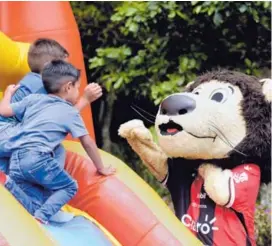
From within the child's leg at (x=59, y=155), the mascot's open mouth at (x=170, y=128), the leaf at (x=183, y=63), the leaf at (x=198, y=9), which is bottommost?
the leaf at (x=183, y=63)

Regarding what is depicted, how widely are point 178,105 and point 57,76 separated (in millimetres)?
454

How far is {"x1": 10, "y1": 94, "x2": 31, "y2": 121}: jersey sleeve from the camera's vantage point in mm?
2453

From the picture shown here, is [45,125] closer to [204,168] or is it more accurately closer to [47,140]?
[47,140]

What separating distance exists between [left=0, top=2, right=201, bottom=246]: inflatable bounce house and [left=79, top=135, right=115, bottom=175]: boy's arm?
0.03m

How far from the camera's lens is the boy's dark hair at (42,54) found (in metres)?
2.63

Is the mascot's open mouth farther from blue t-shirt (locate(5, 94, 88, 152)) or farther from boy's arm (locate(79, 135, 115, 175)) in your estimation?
blue t-shirt (locate(5, 94, 88, 152))

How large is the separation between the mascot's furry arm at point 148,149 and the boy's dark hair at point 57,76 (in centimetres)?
40

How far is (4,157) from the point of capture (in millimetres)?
2453

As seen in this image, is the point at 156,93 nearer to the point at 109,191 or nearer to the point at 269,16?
the point at 269,16

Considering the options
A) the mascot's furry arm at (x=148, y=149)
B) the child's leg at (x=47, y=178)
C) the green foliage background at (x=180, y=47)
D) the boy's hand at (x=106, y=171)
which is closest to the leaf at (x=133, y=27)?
the green foliage background at (x=180, y=47)

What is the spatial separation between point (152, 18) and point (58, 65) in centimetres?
167

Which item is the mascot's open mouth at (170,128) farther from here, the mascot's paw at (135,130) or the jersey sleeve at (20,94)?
the jersey sleeve at (20,94)

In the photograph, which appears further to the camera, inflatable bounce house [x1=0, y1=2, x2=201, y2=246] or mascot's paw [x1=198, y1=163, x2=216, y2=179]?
mascot's paw [x1=198, y1=163, x2=216, y2=179]

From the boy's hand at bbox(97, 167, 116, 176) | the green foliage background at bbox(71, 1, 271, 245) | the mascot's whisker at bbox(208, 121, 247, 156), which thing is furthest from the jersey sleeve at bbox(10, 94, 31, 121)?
the green foliage background at bbox(71, 1, 271, 245)
